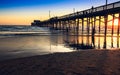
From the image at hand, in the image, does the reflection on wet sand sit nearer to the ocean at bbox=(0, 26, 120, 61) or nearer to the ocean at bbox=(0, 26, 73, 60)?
the ocean at bbox=(0, 26, 120, 61)

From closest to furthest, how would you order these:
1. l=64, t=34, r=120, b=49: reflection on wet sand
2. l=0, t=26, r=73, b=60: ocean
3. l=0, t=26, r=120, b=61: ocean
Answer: l=0, t=26, r=73, b=60: ocean → l=0, t=26, r=120, b=61: ocean → l=64, t=34, r=120, b=49: reflection on wet sand

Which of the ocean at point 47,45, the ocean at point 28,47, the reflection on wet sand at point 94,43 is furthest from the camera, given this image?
the reflection on wet sand at point 94,43

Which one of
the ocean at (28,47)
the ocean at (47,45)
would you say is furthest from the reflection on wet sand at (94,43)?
the ocean at (28,47)

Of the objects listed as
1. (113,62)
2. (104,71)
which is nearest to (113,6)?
(113,62)

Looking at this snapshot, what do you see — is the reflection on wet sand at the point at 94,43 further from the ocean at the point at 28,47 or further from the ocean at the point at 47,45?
the ocean at the point at 28,47

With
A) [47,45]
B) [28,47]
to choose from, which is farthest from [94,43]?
[28,47]

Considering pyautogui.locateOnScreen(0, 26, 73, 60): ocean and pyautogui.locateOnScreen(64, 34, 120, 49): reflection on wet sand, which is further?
pyautogui.locateOnScreen(64, 34, 120, 49): reflection on wet sand

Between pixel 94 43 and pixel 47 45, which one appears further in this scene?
pixel 94 43

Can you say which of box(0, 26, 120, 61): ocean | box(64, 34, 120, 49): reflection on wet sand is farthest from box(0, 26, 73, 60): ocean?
box(64, 34, 120, 49): reflection on wet sand

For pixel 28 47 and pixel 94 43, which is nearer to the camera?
pixel 28 47

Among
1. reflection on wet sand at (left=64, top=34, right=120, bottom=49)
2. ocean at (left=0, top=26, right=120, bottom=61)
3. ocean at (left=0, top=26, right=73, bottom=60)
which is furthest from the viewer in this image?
reflection on wet sand at (left=64, top=34, right=120, bottom=49)

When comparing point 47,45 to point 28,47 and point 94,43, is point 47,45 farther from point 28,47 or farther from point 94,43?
point 94,43

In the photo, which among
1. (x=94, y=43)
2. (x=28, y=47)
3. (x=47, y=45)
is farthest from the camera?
(x=94, y=43)

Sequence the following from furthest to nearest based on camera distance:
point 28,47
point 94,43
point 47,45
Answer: point 94,43, point 47,45, point 28,47
